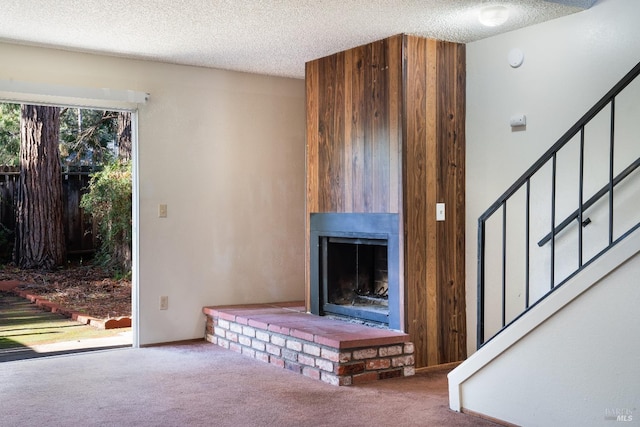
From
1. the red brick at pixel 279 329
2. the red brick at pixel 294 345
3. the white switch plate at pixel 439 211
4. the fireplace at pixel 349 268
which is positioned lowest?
the red brick at pixel 294 345

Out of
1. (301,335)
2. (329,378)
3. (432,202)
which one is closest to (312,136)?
(432,202)

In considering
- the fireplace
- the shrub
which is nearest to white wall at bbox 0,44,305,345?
the fireplace

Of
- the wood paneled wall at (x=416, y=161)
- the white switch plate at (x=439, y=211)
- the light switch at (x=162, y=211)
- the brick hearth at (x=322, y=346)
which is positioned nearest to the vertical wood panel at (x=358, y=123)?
the wood paneled wall at (x=416, y=161)

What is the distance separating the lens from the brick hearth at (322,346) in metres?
4.32

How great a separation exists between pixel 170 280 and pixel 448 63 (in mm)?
2712

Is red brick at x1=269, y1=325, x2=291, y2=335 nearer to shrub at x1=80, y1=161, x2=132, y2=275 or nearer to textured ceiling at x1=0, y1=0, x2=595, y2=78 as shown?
textured ceiling at x1=0, y1=0, x2=595, y2=78

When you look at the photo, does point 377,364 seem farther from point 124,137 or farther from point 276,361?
point 124,137

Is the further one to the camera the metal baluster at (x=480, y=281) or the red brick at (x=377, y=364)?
the red brick at (x=377, y=364)

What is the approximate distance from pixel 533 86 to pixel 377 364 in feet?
6.49

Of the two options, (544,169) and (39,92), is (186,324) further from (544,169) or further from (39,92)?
(544,169)

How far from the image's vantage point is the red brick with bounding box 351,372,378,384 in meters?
4.32

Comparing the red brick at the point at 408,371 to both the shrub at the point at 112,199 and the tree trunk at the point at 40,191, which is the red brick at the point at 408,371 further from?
the tree trunk at the point at 40,191

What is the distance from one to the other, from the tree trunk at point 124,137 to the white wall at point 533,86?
476 centimetres

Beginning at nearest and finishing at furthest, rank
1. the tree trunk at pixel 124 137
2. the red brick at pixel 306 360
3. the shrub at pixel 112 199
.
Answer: the red brick at pixel 306 360 → the shrub at pixel 112 199 → the tree trunk at pixel 124 137
